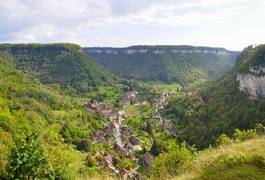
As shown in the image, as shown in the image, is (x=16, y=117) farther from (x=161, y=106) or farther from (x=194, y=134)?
(x=161, y=106)

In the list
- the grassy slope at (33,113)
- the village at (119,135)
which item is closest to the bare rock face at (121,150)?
the village at (119,135)

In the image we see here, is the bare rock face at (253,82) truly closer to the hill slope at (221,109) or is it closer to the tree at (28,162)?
the hill slope at (221,109)

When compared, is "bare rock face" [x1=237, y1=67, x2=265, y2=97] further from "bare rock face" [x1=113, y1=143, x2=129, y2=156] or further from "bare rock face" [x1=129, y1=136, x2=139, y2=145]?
"bare rock face" [x1=113, y1=143, x2=129, y2=156]

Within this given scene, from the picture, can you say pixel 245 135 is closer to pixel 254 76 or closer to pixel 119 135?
pixel 119 135

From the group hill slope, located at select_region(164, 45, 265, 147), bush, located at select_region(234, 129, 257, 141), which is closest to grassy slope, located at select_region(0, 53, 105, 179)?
hill slope, located at select_region(164, 45, 265, 147)

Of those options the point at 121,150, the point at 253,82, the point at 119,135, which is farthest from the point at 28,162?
the point at 253,82

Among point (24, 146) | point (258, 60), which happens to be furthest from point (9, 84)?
point (24, 146)
